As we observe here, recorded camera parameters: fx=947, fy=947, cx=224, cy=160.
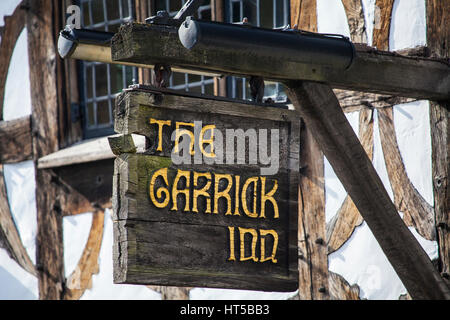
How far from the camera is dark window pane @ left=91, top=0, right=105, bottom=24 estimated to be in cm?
793

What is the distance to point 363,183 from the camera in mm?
4629

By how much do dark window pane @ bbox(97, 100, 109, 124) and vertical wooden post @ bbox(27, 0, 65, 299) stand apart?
→ 359 mm

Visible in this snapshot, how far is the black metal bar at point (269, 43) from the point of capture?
13.3 feet

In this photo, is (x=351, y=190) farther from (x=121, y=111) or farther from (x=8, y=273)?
(x=8, y=273)

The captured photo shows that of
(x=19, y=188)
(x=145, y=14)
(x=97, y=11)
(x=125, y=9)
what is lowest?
(x=19, y=188)

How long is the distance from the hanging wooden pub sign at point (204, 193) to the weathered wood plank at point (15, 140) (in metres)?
4.30

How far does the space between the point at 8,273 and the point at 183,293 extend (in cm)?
205

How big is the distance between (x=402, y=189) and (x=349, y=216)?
446 mm

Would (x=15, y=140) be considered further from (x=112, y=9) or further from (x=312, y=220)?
(x=312, y=220)

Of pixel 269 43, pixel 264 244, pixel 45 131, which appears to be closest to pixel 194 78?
pixel 45 131

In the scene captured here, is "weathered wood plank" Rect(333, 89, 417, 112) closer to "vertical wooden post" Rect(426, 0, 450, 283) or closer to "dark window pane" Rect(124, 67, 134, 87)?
"vertical wooden post" Rect(426, 0, 450, 283)

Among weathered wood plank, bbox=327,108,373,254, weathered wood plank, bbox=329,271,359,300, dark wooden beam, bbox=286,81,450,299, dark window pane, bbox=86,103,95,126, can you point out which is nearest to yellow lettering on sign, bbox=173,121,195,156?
dark wooden beam, bbox=286,81,450,299

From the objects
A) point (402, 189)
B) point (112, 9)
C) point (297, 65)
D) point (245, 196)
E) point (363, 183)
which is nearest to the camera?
point (245, 196)
